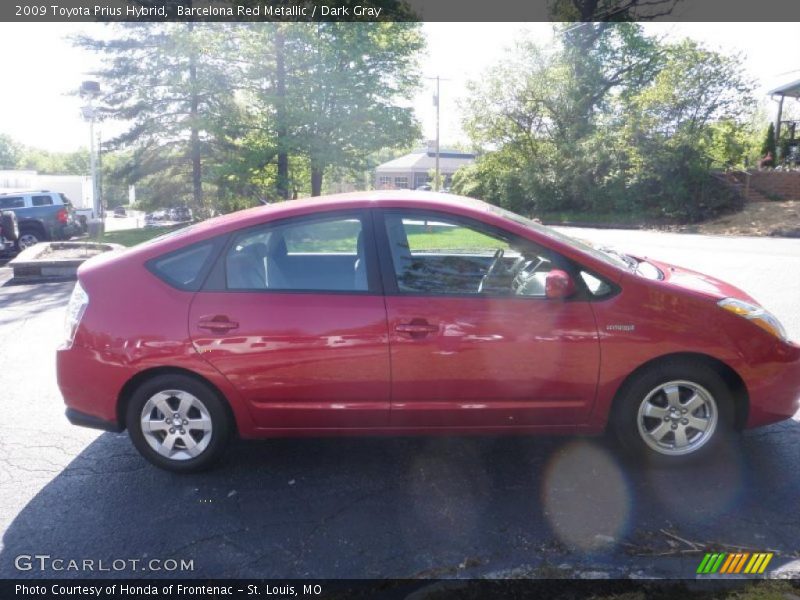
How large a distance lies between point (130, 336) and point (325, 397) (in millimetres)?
1171

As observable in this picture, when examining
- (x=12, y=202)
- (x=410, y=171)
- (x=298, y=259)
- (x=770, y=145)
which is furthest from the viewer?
(x=410, y=171)

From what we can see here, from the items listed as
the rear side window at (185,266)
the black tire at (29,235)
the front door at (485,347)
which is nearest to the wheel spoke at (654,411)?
the front door at (485,347)

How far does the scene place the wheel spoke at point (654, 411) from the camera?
3.66 m

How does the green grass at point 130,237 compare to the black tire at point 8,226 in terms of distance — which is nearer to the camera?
the black tire at point 8,226

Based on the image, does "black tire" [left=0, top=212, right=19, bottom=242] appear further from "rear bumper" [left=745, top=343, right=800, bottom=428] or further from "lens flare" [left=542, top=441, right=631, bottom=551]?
"rear bumper" [left=745, top=343, right=800, bottom=428]

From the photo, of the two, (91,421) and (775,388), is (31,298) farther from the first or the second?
(775,388)

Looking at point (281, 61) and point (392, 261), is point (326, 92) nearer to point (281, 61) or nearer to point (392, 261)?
point (281, 61)

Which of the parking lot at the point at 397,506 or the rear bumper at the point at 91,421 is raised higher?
the rear bumper at the point at 91,421

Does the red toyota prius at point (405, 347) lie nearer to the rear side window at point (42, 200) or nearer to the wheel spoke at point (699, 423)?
the wheel spoke at point (699, 423)

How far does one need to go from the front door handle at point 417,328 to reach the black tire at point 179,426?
1.15 metres

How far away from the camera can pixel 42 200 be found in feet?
67.6

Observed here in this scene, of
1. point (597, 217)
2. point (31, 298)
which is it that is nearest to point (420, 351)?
point (31, 298)

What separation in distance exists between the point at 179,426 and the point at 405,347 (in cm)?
142

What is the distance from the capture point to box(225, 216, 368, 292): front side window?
375 cm
